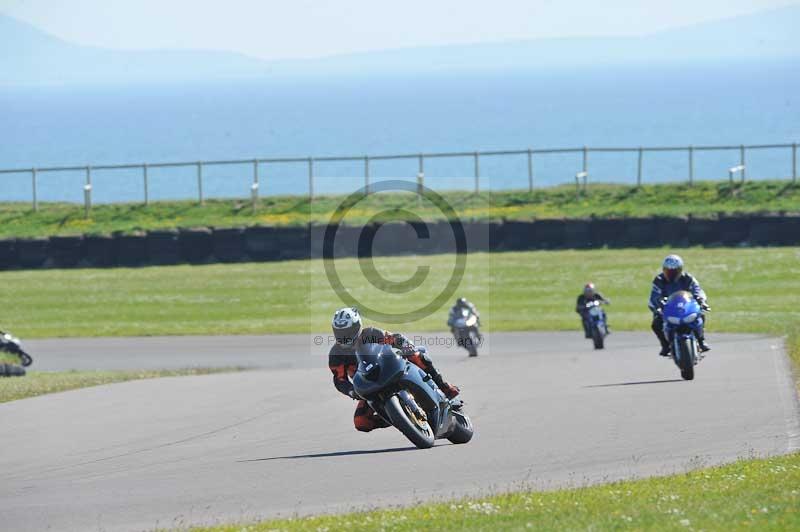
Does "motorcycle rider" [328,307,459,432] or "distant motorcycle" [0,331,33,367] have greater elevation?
"motorcycle rider" [328,307,459,432]

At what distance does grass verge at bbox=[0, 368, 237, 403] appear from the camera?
62.2 feet

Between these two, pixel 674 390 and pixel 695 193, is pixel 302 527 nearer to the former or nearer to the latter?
pixel 674 390

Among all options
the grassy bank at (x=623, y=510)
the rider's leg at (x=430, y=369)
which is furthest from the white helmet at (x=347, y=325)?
the grassy bank at (x=623, y=510)

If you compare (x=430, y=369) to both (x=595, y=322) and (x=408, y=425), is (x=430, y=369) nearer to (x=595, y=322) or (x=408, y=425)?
(x=408, y=425)

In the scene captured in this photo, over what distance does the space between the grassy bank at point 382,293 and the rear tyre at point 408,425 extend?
1558 centimetres

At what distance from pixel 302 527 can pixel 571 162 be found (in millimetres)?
117594

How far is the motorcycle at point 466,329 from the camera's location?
957 inches

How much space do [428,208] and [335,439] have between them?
25.5m

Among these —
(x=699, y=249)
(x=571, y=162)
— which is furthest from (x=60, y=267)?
(x=571, y=162)

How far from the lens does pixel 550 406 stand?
16.0m

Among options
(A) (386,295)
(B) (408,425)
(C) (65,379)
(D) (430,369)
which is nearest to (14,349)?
(C) (65,379)

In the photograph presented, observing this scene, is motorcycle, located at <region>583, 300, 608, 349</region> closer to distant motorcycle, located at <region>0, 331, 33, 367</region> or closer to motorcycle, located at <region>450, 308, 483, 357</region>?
motorcycle, located at <region>450, 308, 483, 357</region>

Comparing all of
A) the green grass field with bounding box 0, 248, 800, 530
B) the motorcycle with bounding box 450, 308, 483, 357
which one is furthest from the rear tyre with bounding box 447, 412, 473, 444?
the motorcycle with bounding box 450, 308, 483, 357

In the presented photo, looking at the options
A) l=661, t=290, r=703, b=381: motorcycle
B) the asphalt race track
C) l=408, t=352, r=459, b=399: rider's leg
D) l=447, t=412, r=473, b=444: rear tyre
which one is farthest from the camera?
l=661, t=290, r=703, b=381: motorcycle
